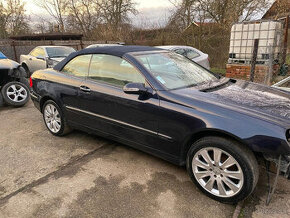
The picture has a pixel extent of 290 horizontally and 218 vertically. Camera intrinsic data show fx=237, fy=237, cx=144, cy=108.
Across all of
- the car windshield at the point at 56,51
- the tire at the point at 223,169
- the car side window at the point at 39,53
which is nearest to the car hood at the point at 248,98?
the tire at the point at 223,169

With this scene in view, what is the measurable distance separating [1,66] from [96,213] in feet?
16.4

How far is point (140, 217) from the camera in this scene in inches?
89.6

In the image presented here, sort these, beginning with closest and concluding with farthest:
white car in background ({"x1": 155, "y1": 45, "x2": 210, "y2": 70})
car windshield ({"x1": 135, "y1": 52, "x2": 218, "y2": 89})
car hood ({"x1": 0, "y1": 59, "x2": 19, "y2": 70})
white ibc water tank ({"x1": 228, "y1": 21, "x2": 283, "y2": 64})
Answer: car windshield ({"x1": 135, "y1": 52, "x2": 218, "y2": 89}) → car hood ({"x1": 0, "y1": 59, "x2": 19, "y2": 70}) → white ibc water tank ({"x1": 228, "y1": 21, "x2": 283, "y2": 64}) → white car in background ({"x1": 155, "y1": 45, "x2": 210, "y2": 70})

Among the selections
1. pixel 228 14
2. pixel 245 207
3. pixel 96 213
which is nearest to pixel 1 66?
pixel 96 213

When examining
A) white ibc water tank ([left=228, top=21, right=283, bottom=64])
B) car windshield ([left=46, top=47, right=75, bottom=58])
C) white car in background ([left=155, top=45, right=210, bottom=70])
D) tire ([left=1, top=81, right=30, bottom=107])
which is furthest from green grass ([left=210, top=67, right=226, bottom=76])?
tire ([left=1, top=81, right=30, bottom=107])

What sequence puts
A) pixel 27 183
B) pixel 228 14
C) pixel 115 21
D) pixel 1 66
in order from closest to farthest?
1. pixel 27 183
2. pixel 1 66
3. pixel 228 14
4. pixel 115 21

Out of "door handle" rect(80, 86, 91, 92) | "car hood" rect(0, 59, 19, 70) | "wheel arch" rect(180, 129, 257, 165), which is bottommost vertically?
"wheel arch" rect(180, 129, 257, 165)

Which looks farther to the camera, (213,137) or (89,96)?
(89,96)

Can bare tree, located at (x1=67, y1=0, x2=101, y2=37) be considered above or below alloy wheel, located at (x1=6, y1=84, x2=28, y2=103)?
above

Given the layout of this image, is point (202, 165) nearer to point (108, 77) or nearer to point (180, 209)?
point (180, 209)

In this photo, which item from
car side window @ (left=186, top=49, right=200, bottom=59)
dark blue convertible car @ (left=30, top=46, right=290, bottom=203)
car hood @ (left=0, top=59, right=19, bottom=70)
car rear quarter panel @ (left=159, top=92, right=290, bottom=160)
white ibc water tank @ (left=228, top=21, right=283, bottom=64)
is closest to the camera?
car rear quarter panel @ (left=159, top=92, right=290, bottom=160)

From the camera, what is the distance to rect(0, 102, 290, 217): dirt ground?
7.73 ft

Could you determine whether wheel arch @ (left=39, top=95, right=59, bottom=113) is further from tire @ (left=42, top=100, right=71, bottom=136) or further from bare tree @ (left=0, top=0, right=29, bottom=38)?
bare tree @ (left=0, top=0, right=29, bottom=38)

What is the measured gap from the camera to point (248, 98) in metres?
2.62
